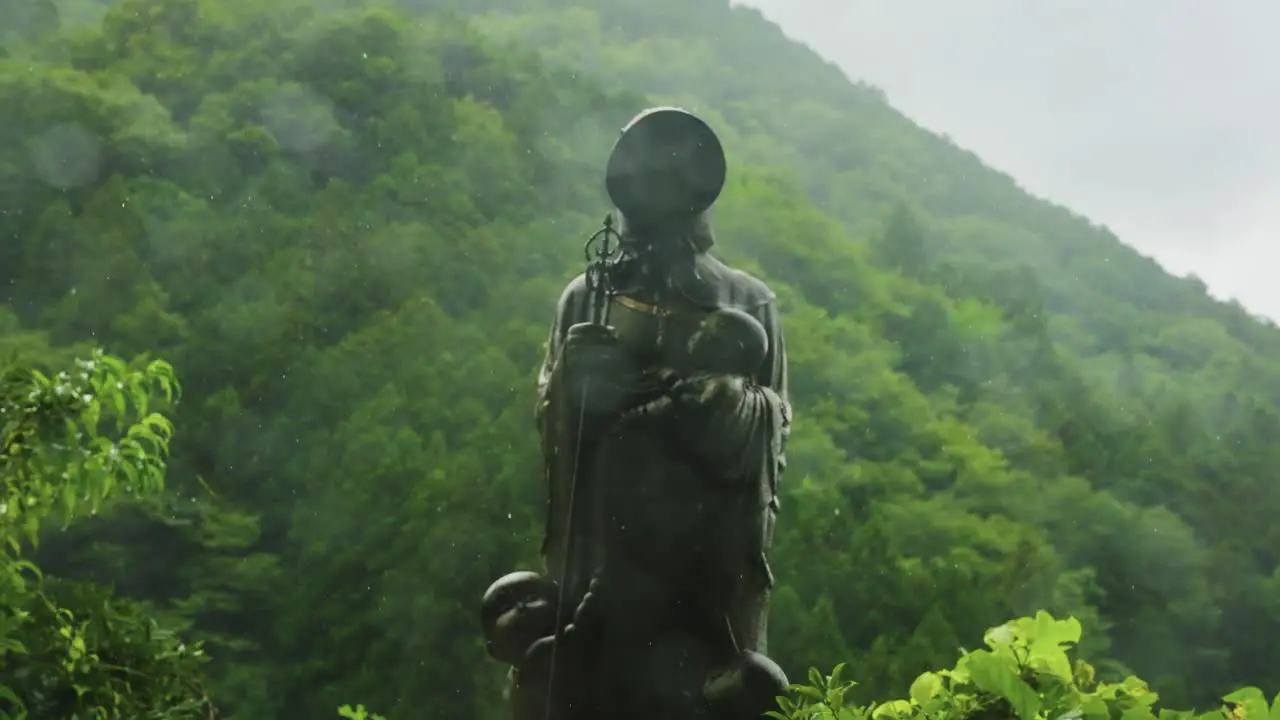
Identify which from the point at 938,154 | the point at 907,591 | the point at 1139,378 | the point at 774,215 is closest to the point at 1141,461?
the point at 1139,378

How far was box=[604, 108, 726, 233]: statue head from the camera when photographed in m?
2.19

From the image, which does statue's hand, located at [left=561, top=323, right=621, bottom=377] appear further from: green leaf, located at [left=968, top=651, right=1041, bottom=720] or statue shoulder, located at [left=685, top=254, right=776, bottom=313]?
green leaf, located at [left=968, top=651, right=1041, bottom=720]

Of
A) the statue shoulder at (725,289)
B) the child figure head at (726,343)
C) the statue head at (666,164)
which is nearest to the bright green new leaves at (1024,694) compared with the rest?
→ the child figure head at (726,343)

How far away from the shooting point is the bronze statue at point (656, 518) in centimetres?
209

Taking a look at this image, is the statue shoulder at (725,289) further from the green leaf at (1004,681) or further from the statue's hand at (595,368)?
the green leaf at (1004,681)

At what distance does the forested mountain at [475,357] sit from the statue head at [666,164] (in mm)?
4748

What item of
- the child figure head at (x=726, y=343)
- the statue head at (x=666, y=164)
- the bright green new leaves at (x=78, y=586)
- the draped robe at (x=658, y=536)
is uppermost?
the statue head at (x=666, y=164)

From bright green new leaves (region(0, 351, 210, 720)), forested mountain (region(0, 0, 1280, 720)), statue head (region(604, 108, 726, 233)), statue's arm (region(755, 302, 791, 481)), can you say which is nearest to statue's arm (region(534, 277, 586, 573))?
statue head (region(604, 108, 726, 233))

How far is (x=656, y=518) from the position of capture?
211 centimetres

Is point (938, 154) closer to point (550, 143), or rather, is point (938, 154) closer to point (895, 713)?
point (550, 143)

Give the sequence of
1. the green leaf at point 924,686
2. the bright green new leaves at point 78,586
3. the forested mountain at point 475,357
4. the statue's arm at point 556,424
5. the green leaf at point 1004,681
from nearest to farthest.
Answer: the green leaf at point 1004,681, the green leaf at point 924,686, the statue's arm at point 556,424, the bright green new leaves at point 78,586, the forested mountain at point 475,357

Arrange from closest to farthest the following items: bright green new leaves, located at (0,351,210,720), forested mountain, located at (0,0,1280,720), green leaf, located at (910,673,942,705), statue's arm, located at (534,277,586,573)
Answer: green leaf, located at (910,673,942,705), statue's arm, located at (534,277,586,573), bright green new leaves, located at (0,351,210,720), forested mountain, located at (0,0,1280,720)

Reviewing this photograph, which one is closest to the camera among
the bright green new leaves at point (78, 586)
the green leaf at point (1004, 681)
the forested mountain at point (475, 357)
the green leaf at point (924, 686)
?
the green leaf at point (1004, 681)

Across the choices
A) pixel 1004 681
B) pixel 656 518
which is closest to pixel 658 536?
pixel 656 518
